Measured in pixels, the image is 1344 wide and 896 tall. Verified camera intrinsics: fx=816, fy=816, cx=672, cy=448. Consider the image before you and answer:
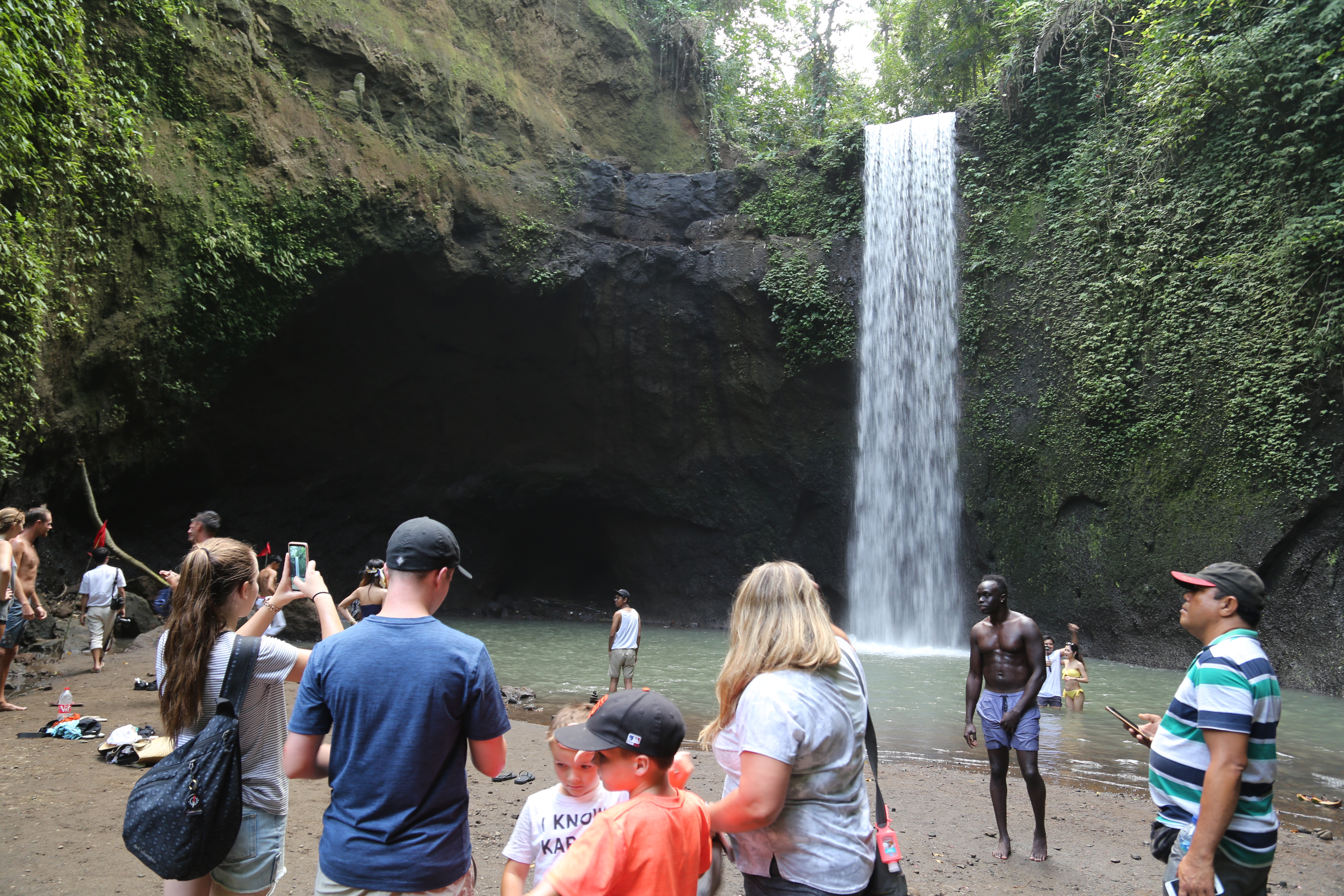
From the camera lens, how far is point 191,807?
233 centimetres

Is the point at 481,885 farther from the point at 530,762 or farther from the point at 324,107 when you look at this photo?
the point at 324,107

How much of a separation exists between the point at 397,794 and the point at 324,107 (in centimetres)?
1607

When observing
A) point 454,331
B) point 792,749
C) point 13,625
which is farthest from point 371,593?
point 454,331

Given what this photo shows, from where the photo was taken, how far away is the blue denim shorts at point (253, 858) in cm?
253

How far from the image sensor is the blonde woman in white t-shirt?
6.85 feet

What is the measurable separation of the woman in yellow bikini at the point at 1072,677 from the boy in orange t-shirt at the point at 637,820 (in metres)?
8.65

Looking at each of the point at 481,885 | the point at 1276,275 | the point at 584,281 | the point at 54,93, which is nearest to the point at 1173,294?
the point at 1276,275

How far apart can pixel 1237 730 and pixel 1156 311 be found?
14.5 m

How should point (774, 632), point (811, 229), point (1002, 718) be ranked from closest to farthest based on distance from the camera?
point (774, 632)
point (1002, 718)
point (811, 229)

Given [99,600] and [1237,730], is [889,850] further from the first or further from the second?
[99,600]

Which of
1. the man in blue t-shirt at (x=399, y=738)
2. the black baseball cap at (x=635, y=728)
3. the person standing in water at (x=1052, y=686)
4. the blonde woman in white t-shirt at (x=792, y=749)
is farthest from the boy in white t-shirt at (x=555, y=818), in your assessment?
the person standing in water at (x=1052, y=686)

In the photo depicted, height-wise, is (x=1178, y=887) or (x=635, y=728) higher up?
(x=635, y=728)

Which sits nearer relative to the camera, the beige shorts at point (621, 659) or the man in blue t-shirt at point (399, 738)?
the man in blue t-shirt at point (399, 738)

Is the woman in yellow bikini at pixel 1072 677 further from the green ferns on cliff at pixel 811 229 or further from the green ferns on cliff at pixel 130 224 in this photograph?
the green ferns on cliff at pixel 130 224
